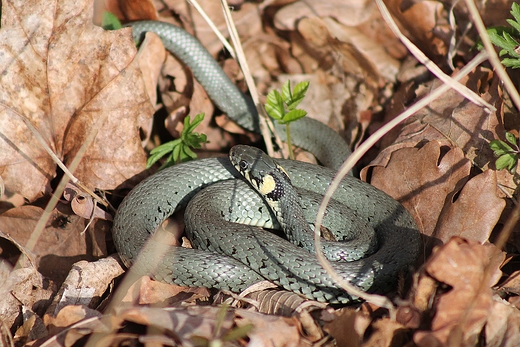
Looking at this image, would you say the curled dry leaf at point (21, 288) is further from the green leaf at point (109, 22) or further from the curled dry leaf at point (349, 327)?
the green leaf at point (109, 22)

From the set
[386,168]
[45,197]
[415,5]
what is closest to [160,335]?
[45,197]

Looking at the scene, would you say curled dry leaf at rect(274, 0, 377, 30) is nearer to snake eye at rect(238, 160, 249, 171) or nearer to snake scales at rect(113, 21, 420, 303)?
snake scales at rect(113, 21, 420, 303)

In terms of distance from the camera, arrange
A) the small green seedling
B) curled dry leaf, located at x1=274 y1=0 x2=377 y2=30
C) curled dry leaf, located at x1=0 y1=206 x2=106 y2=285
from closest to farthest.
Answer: the small green seedling → curled dry leaf, located at x1=0 y1=206 x2=106 y2=285 → curled dry leaf, located at x1=274 y1=0 x2=377 y2=30

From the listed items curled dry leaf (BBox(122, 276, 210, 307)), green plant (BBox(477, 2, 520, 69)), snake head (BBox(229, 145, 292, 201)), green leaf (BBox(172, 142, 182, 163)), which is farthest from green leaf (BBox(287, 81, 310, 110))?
curled dry leaf (BBox(122, 276, 210, 307))

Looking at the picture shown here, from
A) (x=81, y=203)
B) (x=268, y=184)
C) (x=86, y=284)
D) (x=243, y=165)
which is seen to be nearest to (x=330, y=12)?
(x=243, y=165)

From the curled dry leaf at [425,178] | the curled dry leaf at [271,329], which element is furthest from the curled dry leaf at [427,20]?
the curled dry leaf at [271,329]

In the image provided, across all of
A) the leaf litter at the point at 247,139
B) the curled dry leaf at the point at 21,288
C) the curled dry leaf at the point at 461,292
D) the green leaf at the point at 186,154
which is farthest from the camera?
the green leaf at the point at 186,154

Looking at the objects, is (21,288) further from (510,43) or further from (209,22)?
(510,43)
